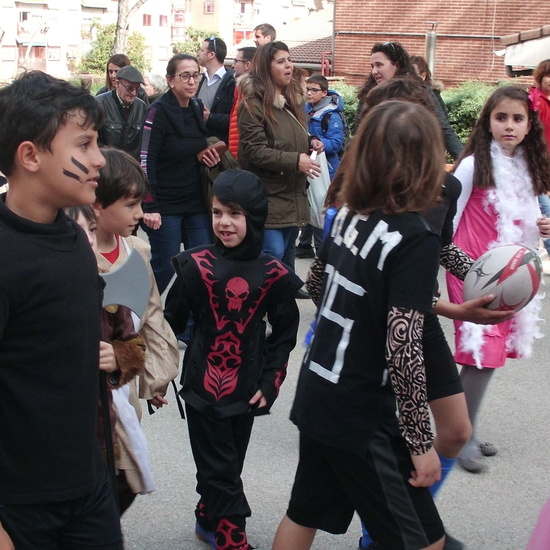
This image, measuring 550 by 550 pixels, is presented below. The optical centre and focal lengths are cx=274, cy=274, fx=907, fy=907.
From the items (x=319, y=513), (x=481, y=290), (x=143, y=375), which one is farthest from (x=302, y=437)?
(x=481, y=290)

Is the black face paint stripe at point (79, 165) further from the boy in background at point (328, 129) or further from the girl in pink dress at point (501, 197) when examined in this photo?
the boy in background at point (328, 129)

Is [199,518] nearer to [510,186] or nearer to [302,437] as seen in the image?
[302,437]

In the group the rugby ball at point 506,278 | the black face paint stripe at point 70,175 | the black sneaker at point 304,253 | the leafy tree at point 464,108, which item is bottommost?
the black sneaker at point 304,253

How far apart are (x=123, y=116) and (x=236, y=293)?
4.37m

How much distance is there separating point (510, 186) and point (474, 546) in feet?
5.47

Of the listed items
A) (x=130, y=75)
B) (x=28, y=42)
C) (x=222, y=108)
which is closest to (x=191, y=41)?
(x=28, y=42)

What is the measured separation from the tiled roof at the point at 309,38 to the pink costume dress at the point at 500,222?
32.1 m

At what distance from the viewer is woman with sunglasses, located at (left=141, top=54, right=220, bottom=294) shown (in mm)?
6117

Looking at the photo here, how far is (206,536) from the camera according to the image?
12.1 ft

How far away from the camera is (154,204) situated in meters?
6.15

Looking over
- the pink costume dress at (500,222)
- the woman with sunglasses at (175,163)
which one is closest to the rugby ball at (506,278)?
the pink costume dress at (500,222)

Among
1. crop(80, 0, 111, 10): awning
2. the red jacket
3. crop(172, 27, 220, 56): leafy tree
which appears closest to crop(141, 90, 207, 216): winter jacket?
the red jacket

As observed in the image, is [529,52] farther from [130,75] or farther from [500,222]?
[500,222]

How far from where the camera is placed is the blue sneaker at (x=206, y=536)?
3.64 meters
